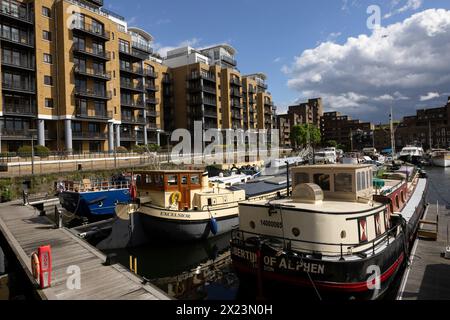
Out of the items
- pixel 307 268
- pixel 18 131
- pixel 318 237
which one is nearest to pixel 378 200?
pixel 318 237

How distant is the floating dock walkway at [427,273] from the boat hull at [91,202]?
1682 centimetres

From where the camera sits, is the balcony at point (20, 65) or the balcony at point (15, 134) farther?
the balcony at point (20, 65)

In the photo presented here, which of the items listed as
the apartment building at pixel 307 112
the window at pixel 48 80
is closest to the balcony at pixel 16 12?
the window at pixel 48 80

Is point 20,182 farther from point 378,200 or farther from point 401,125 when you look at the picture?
point 401,125

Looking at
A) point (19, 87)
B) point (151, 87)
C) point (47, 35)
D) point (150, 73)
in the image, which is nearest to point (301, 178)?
point (19, 87)

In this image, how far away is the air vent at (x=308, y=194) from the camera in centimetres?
1073

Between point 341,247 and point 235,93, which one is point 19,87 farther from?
point 235,93

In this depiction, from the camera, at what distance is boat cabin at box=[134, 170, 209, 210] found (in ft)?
56.3

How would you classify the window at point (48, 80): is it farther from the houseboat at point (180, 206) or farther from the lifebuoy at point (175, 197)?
the lifebuoy at point (175, 197)

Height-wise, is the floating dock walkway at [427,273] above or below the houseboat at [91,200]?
below

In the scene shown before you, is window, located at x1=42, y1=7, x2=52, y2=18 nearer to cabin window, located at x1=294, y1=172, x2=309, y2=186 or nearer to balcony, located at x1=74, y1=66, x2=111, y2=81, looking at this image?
balcony, located at x1=74, y1=66, x2=111, y2=81

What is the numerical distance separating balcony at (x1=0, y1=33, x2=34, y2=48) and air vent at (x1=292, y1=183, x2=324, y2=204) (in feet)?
149

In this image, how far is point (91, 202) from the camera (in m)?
21.9
